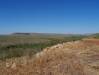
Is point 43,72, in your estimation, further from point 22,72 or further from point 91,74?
point 91,74

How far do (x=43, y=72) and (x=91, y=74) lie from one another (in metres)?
1.75

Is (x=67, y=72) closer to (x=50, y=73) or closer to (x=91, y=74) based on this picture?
(x=50, y=73)

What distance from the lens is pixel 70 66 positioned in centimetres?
761

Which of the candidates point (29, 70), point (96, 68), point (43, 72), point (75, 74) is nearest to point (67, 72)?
point (75, 74)

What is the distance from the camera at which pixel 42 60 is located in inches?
364

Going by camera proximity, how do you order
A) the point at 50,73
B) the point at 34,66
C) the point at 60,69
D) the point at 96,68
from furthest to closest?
the point at 96,68 < the point at 34,66 < the point at 60,69 < the point at 50,73

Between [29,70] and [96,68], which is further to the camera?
[96,68]

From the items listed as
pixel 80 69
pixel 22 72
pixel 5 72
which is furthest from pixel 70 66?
pixel 5 72

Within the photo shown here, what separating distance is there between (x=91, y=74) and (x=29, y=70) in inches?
81.0

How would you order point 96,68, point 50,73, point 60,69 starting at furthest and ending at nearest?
point 96,68
point 60,69
point 50,73

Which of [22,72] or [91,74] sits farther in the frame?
[91,74]

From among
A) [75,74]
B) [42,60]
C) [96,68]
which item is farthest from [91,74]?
[42,60]

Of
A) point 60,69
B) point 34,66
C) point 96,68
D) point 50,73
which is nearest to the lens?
point 50,73

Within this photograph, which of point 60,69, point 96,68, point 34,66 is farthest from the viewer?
point 96,68
